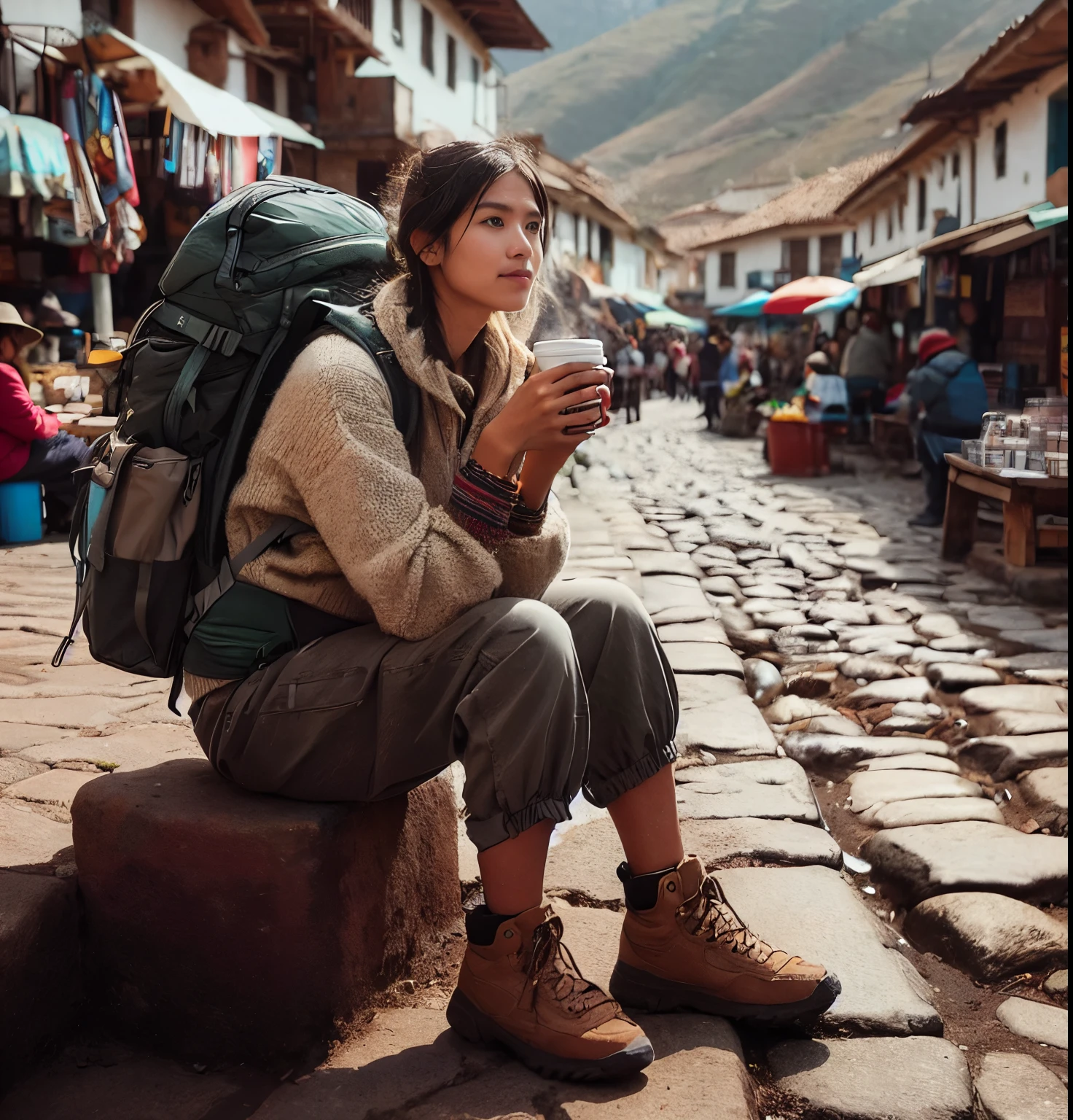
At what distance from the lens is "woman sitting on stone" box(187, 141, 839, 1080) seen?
194 cm

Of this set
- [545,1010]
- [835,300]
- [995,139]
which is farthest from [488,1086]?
[835,300]

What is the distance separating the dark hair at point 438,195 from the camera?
7.16 ft

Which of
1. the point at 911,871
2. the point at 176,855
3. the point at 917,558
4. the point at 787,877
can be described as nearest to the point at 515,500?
the point at 176,855

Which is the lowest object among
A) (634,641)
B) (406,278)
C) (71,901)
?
(71,901)

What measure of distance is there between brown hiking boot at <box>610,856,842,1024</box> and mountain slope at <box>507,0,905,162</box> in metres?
142

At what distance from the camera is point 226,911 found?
6.64ft

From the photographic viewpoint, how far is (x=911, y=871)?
299 cm

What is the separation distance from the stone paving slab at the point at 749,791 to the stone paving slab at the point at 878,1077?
104 centimetres

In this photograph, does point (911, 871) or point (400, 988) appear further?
point (911, 871)

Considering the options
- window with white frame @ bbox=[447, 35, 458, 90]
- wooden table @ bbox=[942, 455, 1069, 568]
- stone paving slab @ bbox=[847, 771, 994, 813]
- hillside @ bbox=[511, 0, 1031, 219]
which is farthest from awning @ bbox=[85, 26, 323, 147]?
hillside @ bbox=[511, 0, 1031, 219]

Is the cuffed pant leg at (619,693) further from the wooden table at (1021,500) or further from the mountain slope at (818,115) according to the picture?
the mountain slope at (818,115)

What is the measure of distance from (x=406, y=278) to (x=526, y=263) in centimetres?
23

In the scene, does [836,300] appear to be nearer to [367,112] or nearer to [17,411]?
[367,112]

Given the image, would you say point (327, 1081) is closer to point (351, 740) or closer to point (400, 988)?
point (400, 988)
